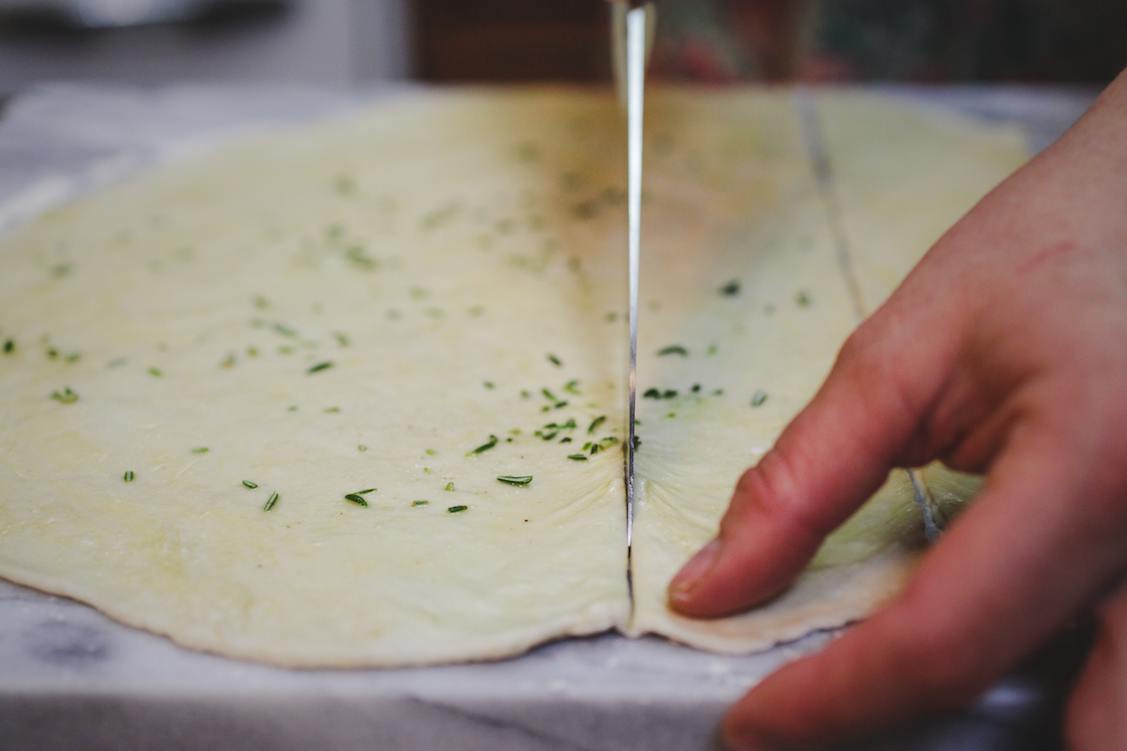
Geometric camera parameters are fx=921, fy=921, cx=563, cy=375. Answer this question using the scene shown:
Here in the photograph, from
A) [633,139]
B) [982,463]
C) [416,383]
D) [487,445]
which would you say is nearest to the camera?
[982,463]

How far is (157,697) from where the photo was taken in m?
0.76

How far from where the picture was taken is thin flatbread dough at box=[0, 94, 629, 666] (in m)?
0.81

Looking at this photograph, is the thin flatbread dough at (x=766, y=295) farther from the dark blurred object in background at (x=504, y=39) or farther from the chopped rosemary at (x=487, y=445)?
the dark blurred object in background at (x=504, y=39)

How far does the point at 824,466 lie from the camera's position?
72cm

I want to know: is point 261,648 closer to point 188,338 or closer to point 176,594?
point 176,594

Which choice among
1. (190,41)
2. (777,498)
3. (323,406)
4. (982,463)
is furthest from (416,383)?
(190,41)

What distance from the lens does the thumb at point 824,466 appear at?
71cm

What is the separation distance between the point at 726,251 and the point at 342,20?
243 centimetres

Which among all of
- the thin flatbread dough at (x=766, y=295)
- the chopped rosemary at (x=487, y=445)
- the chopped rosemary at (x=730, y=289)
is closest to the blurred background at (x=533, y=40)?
the thin flatbread dough at (x=766, y=295)

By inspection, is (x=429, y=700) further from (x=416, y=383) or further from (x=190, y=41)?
(x=190, y=41)

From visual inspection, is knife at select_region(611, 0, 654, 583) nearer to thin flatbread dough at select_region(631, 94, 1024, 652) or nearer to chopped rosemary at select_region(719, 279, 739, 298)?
thin flatbread dough at select_region(631, 94, 1024, 652)

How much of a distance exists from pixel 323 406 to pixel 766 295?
0.65 metres

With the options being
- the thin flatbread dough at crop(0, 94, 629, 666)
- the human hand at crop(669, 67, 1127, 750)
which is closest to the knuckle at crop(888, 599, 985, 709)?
the human hand at crop(669, 67, 1127, 750)

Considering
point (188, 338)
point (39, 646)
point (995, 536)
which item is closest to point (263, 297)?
point (188, 338)
